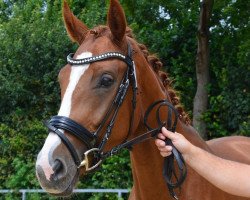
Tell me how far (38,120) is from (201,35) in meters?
3.74

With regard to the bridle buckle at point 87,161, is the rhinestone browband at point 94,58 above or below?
above

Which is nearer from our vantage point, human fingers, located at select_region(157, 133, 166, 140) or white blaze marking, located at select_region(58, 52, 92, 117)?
white blaze marking, located at select_region(58, 52, 92, 117)

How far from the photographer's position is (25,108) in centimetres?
1032

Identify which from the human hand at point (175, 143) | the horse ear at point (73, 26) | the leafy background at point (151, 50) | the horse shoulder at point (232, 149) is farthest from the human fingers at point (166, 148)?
the leafy background at point (151, 50)

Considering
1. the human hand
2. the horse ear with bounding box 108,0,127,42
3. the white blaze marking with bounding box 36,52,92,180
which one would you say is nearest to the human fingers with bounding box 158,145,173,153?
the human hand

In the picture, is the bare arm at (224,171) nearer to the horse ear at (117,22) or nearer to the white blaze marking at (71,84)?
the white blaze marking at (71,84)

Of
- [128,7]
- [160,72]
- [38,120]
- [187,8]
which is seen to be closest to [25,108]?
[38,120]

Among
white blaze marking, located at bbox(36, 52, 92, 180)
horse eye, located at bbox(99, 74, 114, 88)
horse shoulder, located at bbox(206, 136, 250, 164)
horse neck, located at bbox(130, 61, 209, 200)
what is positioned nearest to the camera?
white blaze marking, located at bbox(36, 52, 92, 180)

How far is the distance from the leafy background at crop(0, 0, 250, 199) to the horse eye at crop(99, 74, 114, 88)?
587cm

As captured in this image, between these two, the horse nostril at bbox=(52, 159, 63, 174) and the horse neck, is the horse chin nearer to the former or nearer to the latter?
the horse nostril at bbox=(52, 159, 63, 174)

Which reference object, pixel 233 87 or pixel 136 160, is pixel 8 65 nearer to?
pixel 233 87

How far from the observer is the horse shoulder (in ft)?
13.5

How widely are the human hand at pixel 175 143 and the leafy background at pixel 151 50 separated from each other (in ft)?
19.0

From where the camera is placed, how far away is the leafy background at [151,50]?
9.02 metres
